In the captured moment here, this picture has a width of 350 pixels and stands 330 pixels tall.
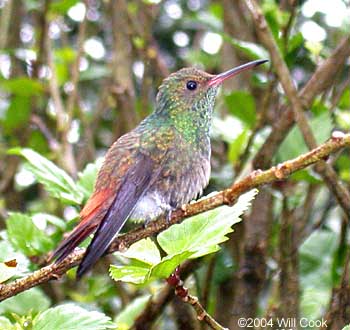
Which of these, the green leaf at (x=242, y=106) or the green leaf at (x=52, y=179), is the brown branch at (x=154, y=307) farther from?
the green leaf at (x=242, y=106)

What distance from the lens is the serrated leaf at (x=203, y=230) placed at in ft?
4.64

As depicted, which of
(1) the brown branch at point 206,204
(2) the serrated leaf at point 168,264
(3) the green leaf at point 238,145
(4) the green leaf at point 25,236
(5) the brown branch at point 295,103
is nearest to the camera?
(1) the brown branch at point 206,204

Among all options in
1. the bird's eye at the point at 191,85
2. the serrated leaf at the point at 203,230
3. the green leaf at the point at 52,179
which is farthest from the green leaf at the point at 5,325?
the bird's eye at the point at 191,85

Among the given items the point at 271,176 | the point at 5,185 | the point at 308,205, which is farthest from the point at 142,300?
the point at 5,185

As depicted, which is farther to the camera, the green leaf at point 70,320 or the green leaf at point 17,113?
the green leaf at point 17,113

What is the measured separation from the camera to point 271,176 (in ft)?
4.32

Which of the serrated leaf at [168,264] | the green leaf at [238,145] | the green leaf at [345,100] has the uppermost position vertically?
the green leaf at [345,100]

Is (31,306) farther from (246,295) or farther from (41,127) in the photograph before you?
(41,127)

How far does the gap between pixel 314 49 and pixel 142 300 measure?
0.94m

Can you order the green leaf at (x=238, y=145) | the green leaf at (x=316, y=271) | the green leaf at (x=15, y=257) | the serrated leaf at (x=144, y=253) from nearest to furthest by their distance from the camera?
the serrated leaf at (x=144, y=253)
the green leaf at (x=15, y=257)
the green leaf at (x=316, y=271)
the green leaf at (x=238, y=145)

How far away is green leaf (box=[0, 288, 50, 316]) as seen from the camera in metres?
1.96

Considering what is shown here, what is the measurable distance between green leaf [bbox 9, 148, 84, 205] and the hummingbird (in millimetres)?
61

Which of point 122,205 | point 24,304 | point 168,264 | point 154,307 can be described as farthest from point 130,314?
point 168,264

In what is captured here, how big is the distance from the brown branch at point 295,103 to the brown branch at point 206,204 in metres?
0.53
